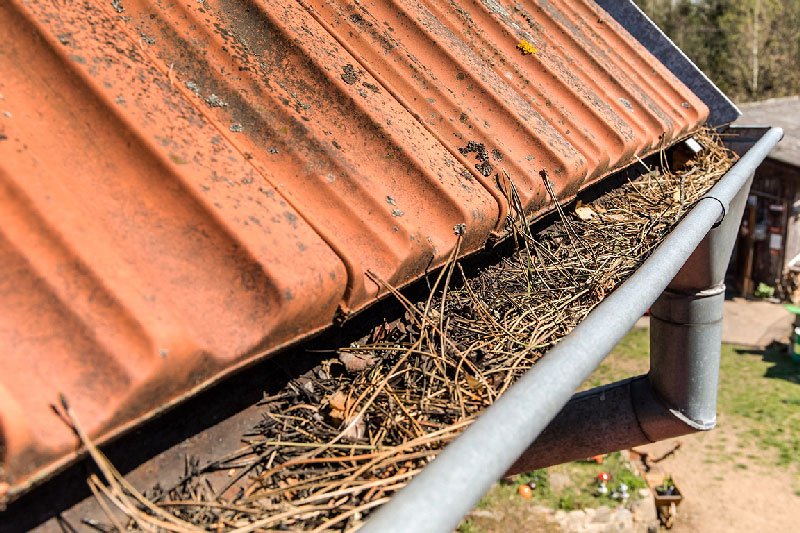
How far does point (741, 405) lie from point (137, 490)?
1038 cm

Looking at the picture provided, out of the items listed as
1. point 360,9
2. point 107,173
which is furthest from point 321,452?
point 360,9

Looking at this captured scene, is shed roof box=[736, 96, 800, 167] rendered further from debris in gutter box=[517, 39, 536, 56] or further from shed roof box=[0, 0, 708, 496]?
shed roof box=[0, 0, 708, 496]

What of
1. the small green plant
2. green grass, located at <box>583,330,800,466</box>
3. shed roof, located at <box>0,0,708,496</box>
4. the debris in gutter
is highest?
the debris in gutter

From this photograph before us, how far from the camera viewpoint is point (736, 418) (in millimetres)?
9242

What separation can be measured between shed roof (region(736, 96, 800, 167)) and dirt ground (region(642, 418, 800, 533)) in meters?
6.42

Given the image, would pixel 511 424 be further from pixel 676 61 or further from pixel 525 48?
pixel 676 61

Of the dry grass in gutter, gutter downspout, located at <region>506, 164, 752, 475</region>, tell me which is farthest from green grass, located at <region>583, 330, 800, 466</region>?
the dry grass in gutter

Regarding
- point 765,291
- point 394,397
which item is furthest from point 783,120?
point 394,397

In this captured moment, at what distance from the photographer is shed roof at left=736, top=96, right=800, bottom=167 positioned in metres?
12.8

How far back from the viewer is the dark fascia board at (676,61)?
410 cm

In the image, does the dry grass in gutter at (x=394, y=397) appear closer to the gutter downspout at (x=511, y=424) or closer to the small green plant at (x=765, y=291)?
the gutter downspout at (x=511, y=424)

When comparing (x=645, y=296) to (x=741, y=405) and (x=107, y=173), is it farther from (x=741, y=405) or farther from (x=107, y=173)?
(x=741, y=405)

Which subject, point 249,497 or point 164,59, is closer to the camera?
point 249,497

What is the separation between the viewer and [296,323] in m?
1.18
